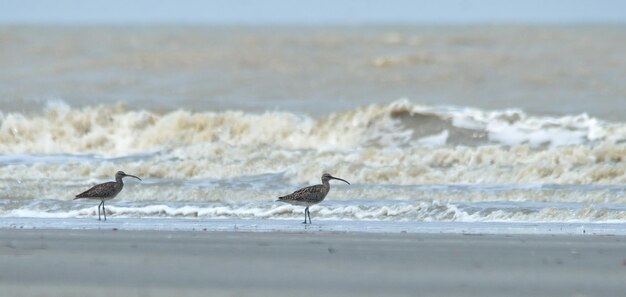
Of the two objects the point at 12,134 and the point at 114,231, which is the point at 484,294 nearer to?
the point at 114,231

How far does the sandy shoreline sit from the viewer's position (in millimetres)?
8320

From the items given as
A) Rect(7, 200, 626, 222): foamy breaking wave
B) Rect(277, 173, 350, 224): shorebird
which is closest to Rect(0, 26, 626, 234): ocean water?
Rect(7, 200, 626, 222): foamy breaking wave

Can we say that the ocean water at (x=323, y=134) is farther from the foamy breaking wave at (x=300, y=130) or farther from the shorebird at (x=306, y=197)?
the shorebird at (x=306, y=197)

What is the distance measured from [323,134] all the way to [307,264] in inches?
467

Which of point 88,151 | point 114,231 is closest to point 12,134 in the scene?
point 88,151

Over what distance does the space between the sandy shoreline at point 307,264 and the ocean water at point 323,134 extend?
918 millimetres

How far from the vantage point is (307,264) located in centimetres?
924

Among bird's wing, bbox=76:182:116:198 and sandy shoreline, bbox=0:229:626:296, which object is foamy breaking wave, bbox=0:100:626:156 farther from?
sandy shoreline, bbox=0:229:626:296

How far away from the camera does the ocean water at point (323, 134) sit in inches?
505

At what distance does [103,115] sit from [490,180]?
30.9 feet

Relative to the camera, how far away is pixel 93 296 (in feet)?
26.5

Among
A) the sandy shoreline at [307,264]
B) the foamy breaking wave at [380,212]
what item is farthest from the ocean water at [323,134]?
the sandy shoreline at [307,264]

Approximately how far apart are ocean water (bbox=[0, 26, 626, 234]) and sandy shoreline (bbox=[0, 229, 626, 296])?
0.92 metres

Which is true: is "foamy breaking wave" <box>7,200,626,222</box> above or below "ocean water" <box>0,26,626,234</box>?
below
